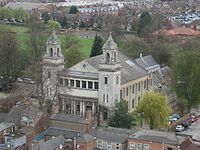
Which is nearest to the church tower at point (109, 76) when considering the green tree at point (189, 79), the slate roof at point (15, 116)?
the green tree at point (189, 79)

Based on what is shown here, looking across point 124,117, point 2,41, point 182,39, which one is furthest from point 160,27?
point 124,117

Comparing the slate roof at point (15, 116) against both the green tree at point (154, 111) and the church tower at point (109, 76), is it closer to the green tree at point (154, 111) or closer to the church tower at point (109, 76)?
the church tower at point (109, 76)

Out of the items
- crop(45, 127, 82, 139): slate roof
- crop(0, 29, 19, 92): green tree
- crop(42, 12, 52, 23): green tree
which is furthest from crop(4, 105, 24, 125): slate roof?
crop(42, 12, 52, 23): green tree

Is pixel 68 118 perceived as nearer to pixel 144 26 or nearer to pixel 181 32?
pixel 144 26

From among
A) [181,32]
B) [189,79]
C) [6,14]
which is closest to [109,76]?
[189,79]

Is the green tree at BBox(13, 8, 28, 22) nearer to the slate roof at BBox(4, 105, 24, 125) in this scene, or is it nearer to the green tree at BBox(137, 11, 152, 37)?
the green tree at BBox(137, 11, 152, 37)
